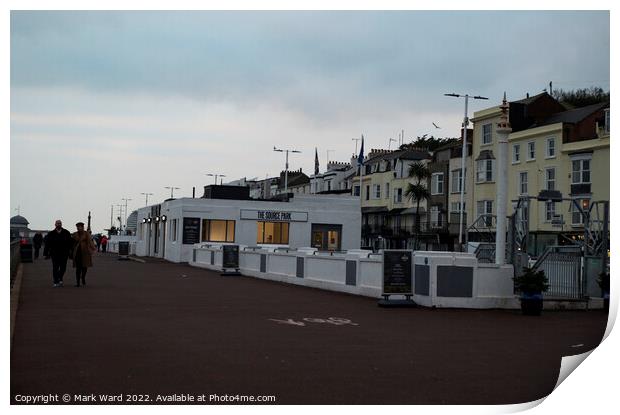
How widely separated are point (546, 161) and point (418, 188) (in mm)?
16394

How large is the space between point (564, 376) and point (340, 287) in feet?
42.4

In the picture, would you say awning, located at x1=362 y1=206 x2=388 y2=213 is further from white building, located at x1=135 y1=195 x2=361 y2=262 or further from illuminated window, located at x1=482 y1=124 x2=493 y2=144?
white building, located at x1=135 y1=195 x2=361 y2=262

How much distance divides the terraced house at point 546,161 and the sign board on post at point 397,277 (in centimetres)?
2199

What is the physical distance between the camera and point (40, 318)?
43.7 ft

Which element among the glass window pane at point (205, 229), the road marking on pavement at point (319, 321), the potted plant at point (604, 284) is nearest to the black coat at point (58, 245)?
the road marking on pavement at point (319, 321)

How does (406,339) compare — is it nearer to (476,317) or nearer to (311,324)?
(311,324)

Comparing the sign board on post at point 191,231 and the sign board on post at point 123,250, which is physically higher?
the sign board on post at point 191,231

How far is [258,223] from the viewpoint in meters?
50.5

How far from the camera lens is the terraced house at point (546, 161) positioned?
4406cm

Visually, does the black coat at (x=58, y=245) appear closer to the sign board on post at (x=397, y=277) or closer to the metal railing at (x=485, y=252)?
the sign board on post at (x=397, y=277)

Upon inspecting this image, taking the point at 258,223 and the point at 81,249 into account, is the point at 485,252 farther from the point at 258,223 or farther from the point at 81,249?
the point at 258,223

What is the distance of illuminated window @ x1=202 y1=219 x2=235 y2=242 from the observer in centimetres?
4926
